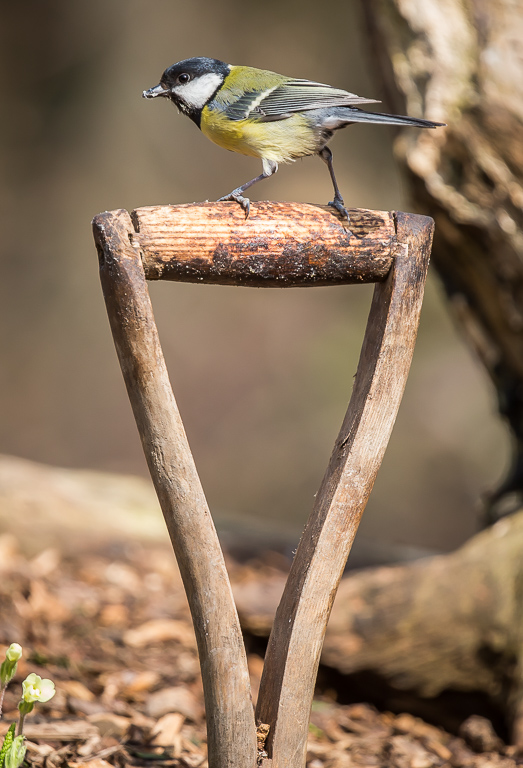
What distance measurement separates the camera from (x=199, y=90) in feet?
7.02

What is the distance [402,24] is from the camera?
319 cm

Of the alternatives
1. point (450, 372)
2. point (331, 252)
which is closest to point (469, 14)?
point (331, 252)

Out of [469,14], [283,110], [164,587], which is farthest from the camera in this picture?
[164,587]

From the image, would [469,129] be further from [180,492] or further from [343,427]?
[180,492]

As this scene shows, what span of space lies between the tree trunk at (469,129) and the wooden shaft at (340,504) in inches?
60.8

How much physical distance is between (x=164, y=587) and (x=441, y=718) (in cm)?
152

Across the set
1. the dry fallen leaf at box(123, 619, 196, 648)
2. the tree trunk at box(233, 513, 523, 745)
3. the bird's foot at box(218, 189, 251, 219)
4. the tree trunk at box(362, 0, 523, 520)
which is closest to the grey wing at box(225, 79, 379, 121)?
the bird's foot at box(218, 189, 251, 219)

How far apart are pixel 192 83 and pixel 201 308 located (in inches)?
266

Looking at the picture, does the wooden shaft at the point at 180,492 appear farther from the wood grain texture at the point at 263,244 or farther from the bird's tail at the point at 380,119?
the bird's tail at the point at 380,119

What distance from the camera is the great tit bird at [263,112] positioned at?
2074 mm

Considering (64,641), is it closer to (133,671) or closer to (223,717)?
(133,671)

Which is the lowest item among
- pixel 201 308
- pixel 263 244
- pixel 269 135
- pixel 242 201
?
pixel 263 244

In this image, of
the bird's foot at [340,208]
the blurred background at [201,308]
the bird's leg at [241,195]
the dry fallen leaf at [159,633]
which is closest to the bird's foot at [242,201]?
the bird's leg at [241,195]

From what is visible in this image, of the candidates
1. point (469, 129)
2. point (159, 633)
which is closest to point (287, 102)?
point (469, 129)
